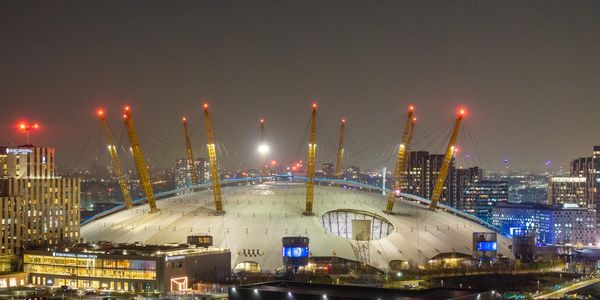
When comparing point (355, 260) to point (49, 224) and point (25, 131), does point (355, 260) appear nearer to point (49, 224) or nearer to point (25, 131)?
point (49, 224)

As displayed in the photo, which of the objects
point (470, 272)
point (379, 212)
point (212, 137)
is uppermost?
point (212, 137)

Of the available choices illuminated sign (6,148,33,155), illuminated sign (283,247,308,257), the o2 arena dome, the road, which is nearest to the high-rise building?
illuminated sign (6,148,33,155)

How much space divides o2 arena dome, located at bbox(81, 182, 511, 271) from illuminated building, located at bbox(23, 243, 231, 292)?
24.6ft

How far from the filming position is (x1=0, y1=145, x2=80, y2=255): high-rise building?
4978 inches

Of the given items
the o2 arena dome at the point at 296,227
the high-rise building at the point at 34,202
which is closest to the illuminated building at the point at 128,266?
the high-rise building at the point at 34,202

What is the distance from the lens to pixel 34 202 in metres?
130

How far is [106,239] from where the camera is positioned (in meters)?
139

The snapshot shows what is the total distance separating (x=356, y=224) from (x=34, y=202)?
43.2 meters

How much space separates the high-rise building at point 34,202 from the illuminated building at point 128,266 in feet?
16.4

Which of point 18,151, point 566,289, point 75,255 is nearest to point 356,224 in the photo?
point 566,289

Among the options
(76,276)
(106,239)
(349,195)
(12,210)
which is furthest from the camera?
(349,195)

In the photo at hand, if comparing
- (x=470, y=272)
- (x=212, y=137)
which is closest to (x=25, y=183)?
(x=212, y=137)

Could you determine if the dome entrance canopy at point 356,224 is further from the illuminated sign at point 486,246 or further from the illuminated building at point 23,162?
the illuminated building at point 23,162

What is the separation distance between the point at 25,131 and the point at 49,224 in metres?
17.2
